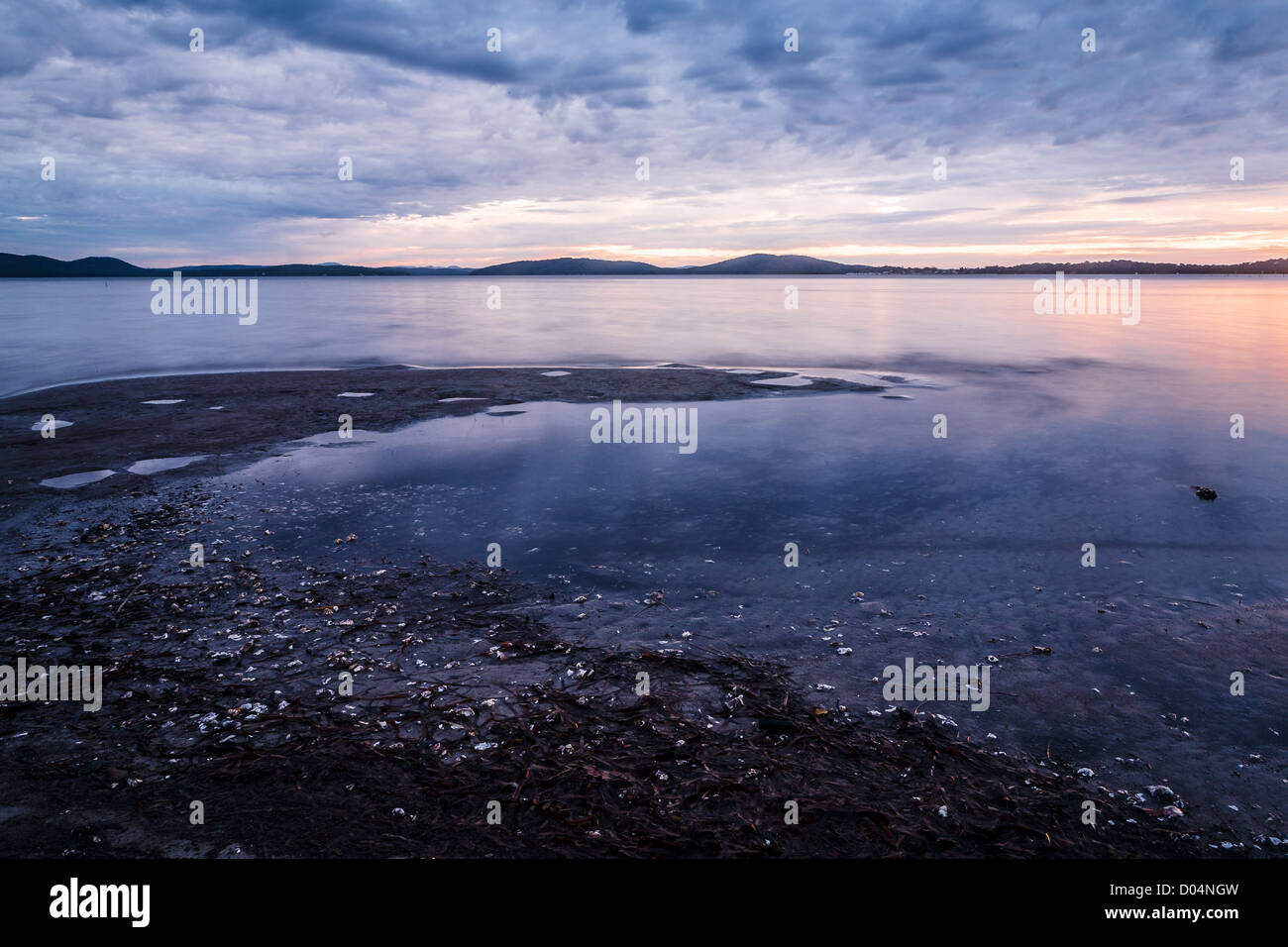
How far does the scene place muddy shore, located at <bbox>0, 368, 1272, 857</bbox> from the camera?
479 cm

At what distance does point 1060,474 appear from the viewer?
1370 cm

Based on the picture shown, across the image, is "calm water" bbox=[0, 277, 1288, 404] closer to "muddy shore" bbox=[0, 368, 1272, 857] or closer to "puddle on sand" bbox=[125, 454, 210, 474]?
"puddle on sand" bbox=[125, 454, 210, 474]

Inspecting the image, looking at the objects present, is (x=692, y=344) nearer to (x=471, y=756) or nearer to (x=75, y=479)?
(x=75, y=479)

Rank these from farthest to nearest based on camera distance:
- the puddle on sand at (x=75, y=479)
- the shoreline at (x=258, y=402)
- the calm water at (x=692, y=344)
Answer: the calm water at (x=692, y=344), the shoreline at (x=258, y=402), the puddle on sand at (x=75, y=479)

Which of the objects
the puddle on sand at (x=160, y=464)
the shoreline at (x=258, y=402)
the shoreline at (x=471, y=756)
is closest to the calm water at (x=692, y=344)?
the shoreline at (x=258, y=402)

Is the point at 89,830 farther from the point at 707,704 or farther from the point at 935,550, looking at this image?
the point at 935,550

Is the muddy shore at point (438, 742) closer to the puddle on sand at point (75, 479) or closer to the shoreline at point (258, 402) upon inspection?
the puddle on sand at point (75, 479)

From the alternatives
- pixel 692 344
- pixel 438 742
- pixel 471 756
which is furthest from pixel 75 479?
pixel 692 344

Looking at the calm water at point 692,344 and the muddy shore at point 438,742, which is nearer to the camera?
the muddy shore at point 438,742

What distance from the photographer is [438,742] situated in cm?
575

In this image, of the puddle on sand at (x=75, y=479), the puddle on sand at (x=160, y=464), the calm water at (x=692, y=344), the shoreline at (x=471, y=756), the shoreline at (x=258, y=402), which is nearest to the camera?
the shoreline at (x=471, y=756)

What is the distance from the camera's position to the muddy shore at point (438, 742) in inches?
189
